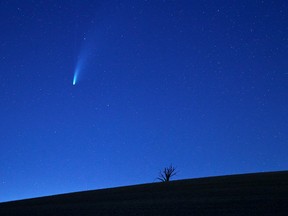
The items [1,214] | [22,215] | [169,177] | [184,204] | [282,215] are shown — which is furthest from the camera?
[169,177]

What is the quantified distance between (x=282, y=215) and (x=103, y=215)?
15.3ft

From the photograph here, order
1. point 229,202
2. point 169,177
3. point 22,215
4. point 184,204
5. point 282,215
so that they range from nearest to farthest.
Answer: point 282,215 → point 229,202 → point 184,204 → point 22,215 → point 169,177

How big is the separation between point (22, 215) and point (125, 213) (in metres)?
3.98

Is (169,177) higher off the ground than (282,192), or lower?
higher

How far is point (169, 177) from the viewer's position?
33125 millimetres

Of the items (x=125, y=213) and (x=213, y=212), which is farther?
(x=125, y=213)

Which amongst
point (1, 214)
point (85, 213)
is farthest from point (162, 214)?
point (1, 214)

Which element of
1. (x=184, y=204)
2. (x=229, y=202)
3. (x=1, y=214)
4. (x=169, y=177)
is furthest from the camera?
(x=169, y=177)

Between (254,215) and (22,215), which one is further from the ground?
(22,215)

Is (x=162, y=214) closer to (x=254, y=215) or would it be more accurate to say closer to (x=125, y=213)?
(x=125, y=213)

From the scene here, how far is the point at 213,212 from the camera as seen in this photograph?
289 inches

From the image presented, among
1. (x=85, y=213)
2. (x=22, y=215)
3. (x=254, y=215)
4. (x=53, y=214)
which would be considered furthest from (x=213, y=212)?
→ (x=22, y=215)

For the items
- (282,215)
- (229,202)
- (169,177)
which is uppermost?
(169,177)

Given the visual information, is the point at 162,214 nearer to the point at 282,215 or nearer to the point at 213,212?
the point at 213,212
